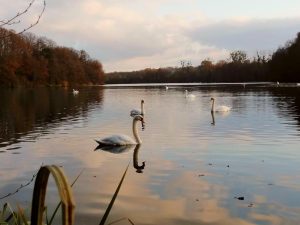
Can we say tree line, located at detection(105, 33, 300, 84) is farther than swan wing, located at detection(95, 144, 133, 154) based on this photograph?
Yes

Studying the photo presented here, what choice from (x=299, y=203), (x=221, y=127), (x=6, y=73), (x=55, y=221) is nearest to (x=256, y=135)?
(x=221, y=127)

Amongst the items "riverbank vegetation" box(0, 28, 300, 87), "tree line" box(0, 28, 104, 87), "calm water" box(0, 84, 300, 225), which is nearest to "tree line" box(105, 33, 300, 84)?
"riverbank vegetation" box(0, 28, 300, 87)

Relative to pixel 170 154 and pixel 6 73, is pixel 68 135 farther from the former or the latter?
pixel 6 73

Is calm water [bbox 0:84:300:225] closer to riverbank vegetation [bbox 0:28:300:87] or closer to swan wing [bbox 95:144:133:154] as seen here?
swan wing [bbox 95:144:133:154]

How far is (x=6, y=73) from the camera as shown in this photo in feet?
307

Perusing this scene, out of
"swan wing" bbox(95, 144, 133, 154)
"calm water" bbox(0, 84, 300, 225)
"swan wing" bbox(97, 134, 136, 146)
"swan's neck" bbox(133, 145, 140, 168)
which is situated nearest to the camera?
"calm water" bbox(0, 84, 300, 225)

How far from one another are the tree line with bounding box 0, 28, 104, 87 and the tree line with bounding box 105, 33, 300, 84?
120ft

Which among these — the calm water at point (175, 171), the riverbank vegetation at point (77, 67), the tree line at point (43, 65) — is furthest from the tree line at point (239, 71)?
the calm water at point (175, 171)

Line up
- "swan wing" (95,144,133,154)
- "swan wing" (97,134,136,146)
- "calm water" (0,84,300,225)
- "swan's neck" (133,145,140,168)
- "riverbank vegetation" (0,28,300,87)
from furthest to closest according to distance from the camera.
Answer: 1. "riverbank vegetation" (0,28,300,87)
2. "swan wing" (97,134,136,146)
3. "swan wing" (95,144,133,154)
4. "swan's neck" (133,145,140,168)
5. "calm water" (0,84,300,225)

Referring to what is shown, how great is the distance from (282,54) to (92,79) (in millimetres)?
59625

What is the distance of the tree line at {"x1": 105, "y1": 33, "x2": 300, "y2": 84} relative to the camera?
3679 inches

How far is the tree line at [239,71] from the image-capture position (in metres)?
93.4

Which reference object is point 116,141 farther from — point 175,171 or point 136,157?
point 175,171

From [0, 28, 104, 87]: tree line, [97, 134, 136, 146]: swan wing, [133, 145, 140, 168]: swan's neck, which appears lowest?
[133, 145, 140, 168]: swan's neck
